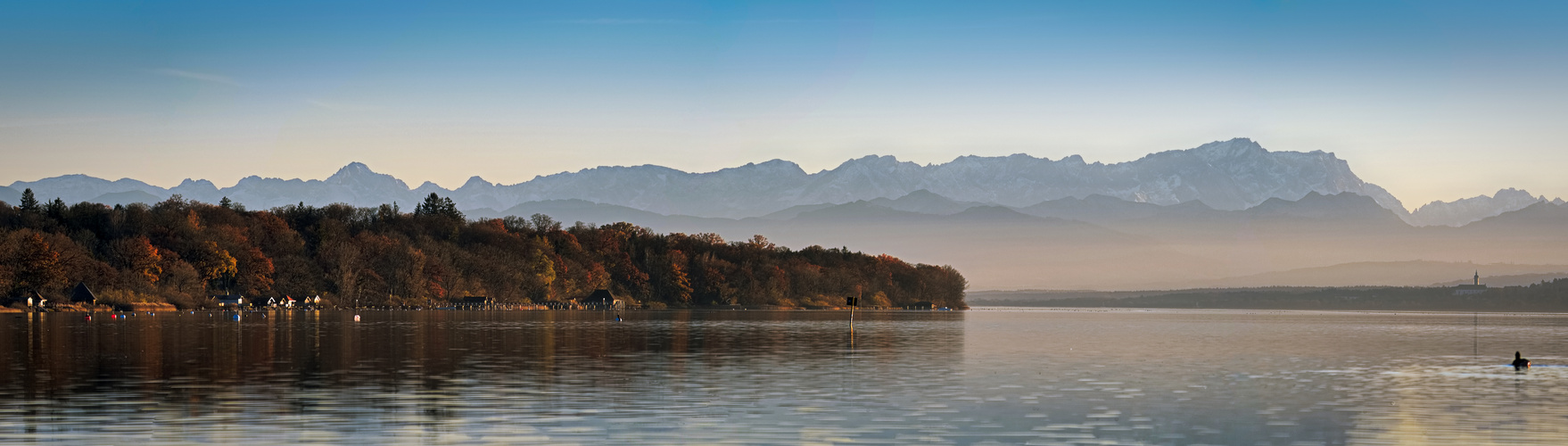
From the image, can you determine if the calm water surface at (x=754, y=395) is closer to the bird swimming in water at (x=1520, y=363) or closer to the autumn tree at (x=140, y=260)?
the bird swimming in water at (x=1520, y=363)

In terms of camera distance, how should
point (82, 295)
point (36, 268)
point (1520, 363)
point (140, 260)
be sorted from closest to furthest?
point (1520, 363) → point (36, 268) → point (82, 295) → point (140, 260)

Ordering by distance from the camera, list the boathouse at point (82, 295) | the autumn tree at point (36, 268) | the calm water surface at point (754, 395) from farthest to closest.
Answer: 1. the boathouse at point (82, 295)
2. the autumn tree at point (36, 268)
3. the calm water surface at point (754, 395)

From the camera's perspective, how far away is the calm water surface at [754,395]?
27234mm

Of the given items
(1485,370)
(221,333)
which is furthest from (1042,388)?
(221,333)

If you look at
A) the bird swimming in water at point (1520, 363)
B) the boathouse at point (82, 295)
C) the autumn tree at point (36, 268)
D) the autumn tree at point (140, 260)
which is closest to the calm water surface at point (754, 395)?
the bird swimming in water at point (1520, 363)

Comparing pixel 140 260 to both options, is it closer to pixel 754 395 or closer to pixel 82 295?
pixel 82 295

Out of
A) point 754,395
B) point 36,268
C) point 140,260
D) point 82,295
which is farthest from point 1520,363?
point 140,260

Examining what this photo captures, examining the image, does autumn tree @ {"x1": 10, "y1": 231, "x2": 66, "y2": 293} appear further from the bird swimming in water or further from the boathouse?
the bird swimming in water

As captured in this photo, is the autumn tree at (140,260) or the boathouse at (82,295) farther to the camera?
the autumn tree at (140,260)

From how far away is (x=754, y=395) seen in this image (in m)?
36.1

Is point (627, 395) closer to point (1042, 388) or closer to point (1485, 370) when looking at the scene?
point (1042, 388)

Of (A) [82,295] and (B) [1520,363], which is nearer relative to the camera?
(B) [1520,363]

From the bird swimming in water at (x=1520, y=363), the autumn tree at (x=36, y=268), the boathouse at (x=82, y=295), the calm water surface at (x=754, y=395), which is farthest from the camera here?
the boathouse at (x=82, y=295)

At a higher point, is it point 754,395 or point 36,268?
point 36,268
